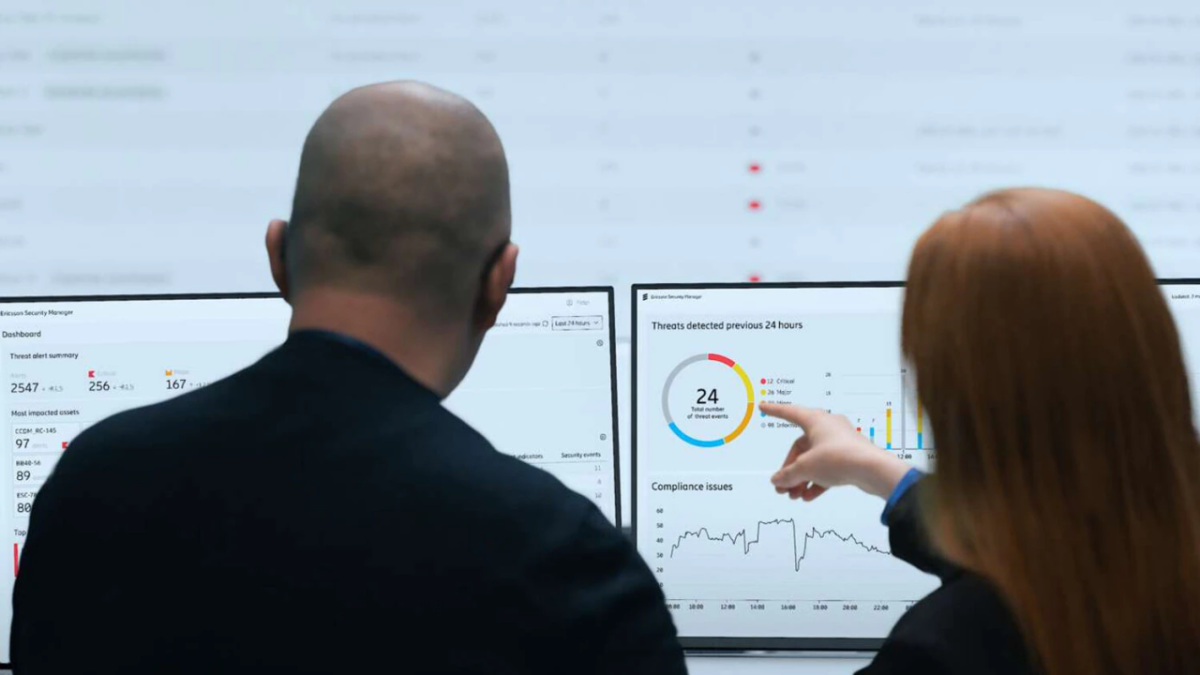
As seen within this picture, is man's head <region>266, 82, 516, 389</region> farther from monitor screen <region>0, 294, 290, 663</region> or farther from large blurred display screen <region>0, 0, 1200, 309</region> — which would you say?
large blurred display screen <region>0, 0, 1200, 309</region>

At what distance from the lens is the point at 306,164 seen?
41.5 inches

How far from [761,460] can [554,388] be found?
1.02ft

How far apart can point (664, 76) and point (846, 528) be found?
3.51 ft

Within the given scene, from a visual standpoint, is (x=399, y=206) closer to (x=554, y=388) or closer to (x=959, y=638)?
(x=959, y=638)

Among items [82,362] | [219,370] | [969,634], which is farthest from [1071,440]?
[82,362]

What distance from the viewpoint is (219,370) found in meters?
1.68

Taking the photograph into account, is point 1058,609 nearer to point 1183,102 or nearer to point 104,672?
point 104,672

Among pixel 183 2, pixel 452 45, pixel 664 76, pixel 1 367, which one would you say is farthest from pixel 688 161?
pixel 1 367

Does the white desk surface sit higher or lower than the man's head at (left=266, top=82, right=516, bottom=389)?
lower

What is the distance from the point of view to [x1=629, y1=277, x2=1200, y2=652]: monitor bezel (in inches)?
65.2

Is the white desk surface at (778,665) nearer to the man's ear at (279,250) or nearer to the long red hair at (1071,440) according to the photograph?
the long red hair at (1071,440)

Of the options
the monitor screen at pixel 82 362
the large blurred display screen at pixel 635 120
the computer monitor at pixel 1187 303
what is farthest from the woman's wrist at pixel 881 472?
the large blurred display screen at pixel 635 120

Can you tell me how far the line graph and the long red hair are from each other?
70cm

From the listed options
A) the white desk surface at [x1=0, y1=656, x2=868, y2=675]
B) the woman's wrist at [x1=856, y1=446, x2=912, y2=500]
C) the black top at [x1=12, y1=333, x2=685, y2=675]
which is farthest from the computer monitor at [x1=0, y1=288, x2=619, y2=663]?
the black top at [x1=12, y1=333, x2=685, y2=675]
